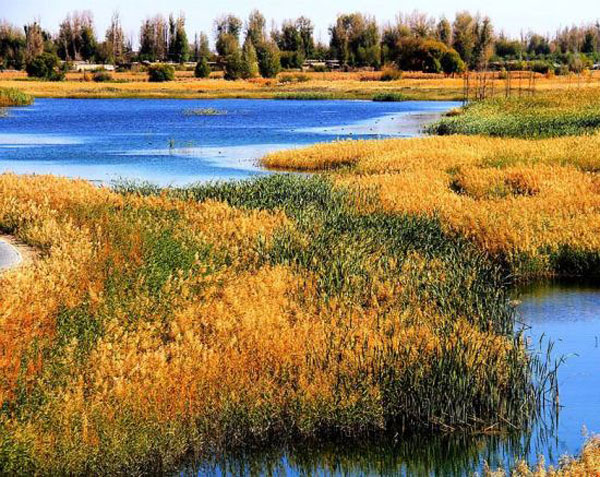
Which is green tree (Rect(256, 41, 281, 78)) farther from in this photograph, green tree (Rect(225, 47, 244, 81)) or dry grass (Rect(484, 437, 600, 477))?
dry grass (Rect(484, 437, 600, 477))

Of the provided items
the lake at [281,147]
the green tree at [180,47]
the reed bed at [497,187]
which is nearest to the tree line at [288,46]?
the green tree at [180,47]

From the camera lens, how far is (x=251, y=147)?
129ft

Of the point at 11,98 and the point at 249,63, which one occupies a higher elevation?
the point at 249,63

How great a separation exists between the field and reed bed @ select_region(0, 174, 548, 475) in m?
58.9

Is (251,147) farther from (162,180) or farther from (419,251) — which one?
(419,251)

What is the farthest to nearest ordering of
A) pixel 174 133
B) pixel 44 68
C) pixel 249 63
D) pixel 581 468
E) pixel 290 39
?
pixel 290 39, pixel 249 63, pixel 44 68, pixel 174 133, pixel 581 468

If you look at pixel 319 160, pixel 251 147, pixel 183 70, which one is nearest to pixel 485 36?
pixel 183 70

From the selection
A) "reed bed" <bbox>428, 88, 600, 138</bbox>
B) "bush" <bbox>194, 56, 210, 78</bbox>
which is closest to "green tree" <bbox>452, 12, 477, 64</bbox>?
"bush" <bbox>194, 56, 210, 78</bbox>

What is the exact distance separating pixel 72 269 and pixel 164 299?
115 cm

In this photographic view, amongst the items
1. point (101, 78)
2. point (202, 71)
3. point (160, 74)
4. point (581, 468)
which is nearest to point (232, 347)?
point (581, 468)

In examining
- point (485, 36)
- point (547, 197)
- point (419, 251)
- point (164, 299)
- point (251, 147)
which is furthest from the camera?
point (485, 36)

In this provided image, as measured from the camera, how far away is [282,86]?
9325cm

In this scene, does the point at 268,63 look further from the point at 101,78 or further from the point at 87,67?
the point at 87,67

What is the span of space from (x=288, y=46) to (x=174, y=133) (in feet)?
300
